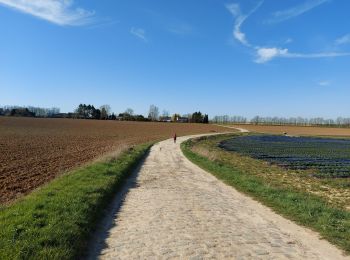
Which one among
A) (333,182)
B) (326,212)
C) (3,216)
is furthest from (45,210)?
(333,182)

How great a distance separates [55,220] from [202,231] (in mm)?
3394

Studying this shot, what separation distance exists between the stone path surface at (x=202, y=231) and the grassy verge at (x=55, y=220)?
577mm

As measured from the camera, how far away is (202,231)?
9.69m

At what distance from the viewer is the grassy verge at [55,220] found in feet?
23.8

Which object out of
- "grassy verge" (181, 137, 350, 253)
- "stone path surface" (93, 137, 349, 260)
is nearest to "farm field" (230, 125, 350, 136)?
"grassy verge" (181, 137, 350, 253)

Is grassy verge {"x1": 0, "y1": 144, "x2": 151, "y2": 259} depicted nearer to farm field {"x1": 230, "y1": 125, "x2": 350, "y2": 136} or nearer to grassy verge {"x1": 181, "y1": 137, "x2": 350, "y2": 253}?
grassy verge {"x1": 181, "y1": 137, "x2": 350, "y2": 253}

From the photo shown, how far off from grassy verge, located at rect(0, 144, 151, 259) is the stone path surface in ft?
1.89

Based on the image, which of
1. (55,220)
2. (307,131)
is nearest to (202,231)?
(55,220)

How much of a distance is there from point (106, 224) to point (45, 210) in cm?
152

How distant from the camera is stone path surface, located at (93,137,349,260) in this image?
8.10m

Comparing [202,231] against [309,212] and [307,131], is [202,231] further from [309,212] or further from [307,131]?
[307,131]

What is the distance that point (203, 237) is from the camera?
9.16 metres

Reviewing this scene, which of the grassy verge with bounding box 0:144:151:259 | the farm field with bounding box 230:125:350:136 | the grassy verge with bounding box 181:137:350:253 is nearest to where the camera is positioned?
the grassy verge with bounding box 0:144:151:259

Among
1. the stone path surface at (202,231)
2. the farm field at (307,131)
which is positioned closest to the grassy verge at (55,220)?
the stone path surface at (202,231)
